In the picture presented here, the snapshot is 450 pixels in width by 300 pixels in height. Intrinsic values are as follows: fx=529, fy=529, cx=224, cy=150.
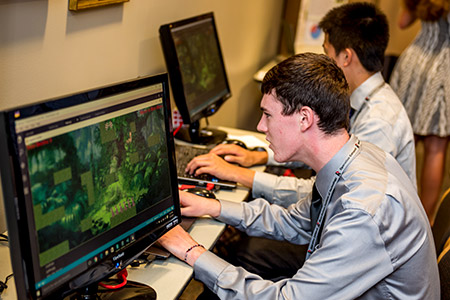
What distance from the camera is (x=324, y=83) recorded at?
4.47ft

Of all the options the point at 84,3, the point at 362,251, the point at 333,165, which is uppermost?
the point at 84,3

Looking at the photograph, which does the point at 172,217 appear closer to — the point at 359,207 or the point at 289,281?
the point at 289,281

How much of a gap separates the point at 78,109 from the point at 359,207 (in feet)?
2.19

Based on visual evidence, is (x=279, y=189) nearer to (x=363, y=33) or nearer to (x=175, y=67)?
(x=175, y=67)

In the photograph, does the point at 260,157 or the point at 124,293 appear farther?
the point at 260,157

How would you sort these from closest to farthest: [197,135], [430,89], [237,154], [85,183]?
[85,183] < [237,154] < [197,135] < [430,89]

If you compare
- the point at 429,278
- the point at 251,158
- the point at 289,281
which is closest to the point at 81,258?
the point at 289,281

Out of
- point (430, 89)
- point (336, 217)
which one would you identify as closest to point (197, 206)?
point (336, 217)

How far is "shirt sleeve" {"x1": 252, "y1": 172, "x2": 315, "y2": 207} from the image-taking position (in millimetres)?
1866

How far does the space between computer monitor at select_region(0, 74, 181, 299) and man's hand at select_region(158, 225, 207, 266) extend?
0.06m

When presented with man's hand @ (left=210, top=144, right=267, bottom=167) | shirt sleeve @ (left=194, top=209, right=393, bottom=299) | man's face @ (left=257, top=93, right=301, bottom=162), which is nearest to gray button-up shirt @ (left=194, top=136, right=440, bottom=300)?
shirt sleeve @ (left=194, top=209, right=393, bottom=299)

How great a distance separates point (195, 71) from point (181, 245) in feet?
2.99

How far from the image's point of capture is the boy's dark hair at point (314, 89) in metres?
1.35

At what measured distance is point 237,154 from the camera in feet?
6.66
